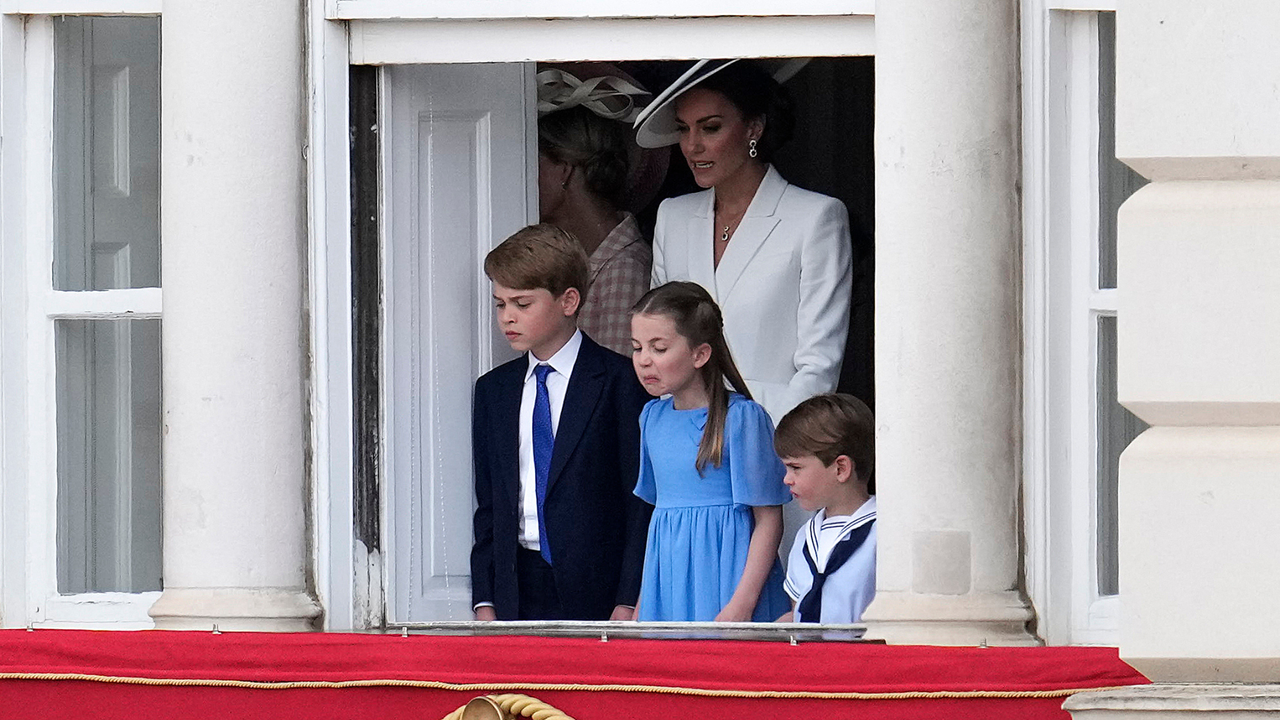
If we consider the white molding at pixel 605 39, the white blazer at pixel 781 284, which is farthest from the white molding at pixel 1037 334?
the white blazer at pixel 781 284

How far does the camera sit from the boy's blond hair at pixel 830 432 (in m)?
5.81

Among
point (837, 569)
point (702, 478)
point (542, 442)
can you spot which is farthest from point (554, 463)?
point (837, 569)

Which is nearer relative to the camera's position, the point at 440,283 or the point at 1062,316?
A: the point at 1062,316

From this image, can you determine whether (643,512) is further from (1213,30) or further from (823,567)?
(1213,30)

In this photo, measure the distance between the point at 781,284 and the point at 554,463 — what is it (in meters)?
0.84

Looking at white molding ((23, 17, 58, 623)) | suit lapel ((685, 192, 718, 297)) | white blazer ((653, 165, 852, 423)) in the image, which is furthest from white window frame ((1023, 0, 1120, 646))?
white molding ((23, 17, 58, 623))

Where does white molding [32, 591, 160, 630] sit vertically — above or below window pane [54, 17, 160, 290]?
below

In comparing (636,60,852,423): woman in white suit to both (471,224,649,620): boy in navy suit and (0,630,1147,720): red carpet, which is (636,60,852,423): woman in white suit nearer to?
(471,224,649,620): boy in navy suit

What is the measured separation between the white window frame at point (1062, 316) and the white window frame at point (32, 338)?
2.50m

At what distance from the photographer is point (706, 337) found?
606 centimetres

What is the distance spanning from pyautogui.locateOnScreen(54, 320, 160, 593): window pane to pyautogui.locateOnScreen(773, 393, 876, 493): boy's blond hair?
1.83 m

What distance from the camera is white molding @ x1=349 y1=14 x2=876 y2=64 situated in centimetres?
566

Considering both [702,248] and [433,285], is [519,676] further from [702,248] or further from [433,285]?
[702,248]

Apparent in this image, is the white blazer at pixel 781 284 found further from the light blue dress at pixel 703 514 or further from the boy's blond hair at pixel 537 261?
the boy's blond hair at pixel 537 261
